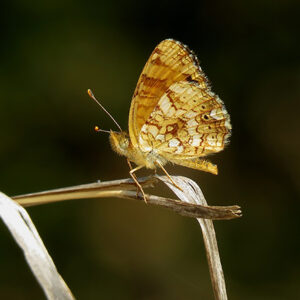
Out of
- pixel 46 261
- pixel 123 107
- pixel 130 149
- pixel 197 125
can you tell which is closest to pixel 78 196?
pixel 46 261

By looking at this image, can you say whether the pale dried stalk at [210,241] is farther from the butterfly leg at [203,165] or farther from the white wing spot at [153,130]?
the white wing spot at [153,130]

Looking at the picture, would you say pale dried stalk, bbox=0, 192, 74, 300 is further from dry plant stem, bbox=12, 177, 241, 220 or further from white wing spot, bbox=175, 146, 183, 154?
white wing spot, bbox=175, 146, 183, 154

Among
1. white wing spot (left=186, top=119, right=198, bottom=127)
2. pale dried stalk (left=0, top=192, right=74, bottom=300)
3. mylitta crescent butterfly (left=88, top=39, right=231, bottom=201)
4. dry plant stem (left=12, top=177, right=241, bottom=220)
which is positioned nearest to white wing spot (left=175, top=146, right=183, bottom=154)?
mylitta crescent butterfly (left=88, top=39, right=231, bottom=201)

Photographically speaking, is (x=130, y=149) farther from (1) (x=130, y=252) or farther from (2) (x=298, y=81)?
(2) (x=298, y=81)

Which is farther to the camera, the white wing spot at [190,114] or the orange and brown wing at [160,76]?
the white wing spot at [190,114]

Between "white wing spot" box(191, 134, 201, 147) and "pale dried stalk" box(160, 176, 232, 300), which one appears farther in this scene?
"white wing spot" box(191, 134, 201, 147)

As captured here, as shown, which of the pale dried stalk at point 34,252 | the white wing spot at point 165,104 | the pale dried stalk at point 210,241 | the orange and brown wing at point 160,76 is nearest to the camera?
the pale dried stalk at point 34,252

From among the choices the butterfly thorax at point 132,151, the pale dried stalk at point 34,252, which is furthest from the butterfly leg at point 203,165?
the pale dried stalk at point 34,252

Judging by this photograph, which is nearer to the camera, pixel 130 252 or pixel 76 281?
pixel 76 281
